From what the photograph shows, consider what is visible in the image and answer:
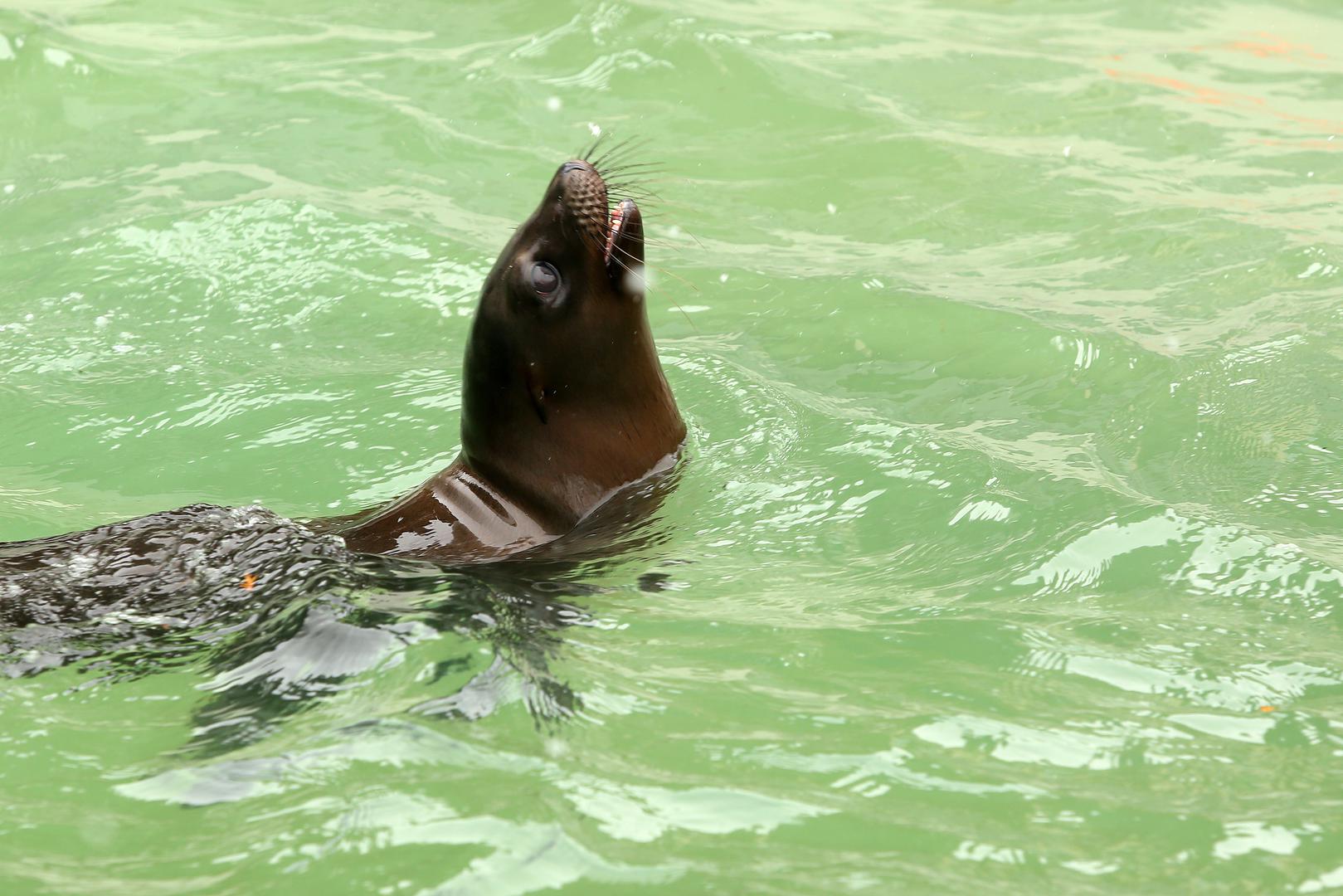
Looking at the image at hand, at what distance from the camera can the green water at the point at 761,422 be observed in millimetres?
3590

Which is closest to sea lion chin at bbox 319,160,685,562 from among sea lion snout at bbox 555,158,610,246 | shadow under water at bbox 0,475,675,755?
sea lion snout at bbox 555,158,610,246

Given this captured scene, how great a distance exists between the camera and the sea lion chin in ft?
17.6

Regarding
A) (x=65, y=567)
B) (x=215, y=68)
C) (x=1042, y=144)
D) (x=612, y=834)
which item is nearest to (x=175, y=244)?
(x=215, y=68)

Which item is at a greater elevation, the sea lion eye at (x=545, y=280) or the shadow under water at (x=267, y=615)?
the sea lion eye at (x=545, y=280)

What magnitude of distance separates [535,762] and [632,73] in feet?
26.3

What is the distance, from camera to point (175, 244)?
8773 millimetres

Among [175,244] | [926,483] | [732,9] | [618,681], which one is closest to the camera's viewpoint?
[618,681]

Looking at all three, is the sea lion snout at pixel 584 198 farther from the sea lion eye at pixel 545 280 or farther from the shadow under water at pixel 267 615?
the shadow under water at pixel 267 615

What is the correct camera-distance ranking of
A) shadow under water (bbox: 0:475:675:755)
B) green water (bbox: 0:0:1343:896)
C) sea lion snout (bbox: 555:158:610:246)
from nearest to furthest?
green water (bbox: 0:0:1343:896) < shadow under water (bbox: 0:475:675:755) < sea lion snout (bbox: 555:158:610:246)

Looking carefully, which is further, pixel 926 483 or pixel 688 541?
pixel 926 483

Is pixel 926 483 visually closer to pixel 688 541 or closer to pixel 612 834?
pixel 688 541

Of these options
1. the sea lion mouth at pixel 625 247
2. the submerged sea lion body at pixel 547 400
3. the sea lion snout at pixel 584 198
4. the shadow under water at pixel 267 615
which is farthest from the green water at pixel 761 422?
the sea lion snout at pixel 584 198

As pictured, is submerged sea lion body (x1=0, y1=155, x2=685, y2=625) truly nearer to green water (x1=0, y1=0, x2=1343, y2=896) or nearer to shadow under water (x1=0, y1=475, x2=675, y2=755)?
shadow under water (x1=0, y1=475, x2=675, y2=755)

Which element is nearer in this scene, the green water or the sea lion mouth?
the green water
